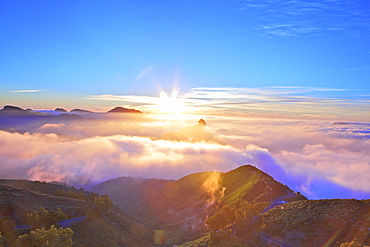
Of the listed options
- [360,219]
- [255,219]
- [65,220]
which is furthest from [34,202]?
[360,219]

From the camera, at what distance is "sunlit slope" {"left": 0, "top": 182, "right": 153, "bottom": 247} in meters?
50.7

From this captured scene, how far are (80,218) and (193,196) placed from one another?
215 ft

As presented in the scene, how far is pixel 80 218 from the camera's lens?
5906 centimetres

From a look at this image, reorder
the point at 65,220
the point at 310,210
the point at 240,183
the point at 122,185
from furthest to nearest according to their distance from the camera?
the point at 122,185
the point at 240,183
the point at 65,220
the point at 310,210

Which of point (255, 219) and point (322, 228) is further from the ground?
point (322, 228)

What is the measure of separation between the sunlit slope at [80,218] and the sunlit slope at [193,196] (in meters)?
21.2

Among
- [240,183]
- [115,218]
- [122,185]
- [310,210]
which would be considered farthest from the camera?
[122,185]

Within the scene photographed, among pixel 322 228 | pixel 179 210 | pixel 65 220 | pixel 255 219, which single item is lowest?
pixel 179 210

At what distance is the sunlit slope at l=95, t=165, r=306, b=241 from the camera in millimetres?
82762

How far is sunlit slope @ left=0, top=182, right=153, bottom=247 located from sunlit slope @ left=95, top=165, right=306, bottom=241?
21.2 metres

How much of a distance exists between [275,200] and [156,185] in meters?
93.6

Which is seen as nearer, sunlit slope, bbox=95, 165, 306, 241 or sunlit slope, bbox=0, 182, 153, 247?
sunlit slope, bbox=0, 182, 153, 247

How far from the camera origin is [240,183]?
100938 millimetres

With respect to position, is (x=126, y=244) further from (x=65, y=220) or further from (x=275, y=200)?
(x=275, y=200)
